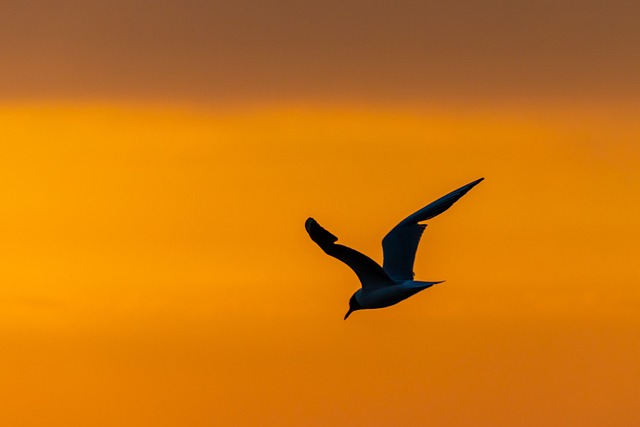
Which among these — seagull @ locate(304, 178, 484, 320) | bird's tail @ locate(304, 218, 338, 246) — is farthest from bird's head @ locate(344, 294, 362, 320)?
bird's tail @ locate(304, 218, 338, 246)

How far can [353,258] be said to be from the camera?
5200cm

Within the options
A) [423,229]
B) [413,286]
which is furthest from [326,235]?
[423,229]

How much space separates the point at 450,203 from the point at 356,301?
4323 mm

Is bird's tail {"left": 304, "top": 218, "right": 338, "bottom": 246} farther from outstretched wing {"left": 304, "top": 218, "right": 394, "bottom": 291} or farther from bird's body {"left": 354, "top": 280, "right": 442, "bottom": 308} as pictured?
bird's body {"left": 354, "top": 280, "right": 442, "bottom": 308}

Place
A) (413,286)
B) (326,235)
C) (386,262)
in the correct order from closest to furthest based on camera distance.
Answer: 1. (326,235)
2. (413,286)
3. (386,262)

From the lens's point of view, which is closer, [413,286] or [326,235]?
[326,235]

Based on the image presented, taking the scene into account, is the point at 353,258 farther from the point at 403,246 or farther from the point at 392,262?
the point at 403,246

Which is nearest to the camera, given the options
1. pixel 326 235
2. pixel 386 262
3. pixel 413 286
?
pixel 326 235

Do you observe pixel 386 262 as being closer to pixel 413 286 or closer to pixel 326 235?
pixel 413 286

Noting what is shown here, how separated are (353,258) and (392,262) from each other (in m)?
5.70

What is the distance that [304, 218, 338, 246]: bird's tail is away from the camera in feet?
160

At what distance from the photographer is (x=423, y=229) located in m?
57.7

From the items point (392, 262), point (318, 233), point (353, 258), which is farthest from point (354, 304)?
point (318, 233)

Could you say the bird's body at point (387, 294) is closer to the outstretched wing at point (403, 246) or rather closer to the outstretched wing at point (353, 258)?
the outstretched wing at point (353, 258)
